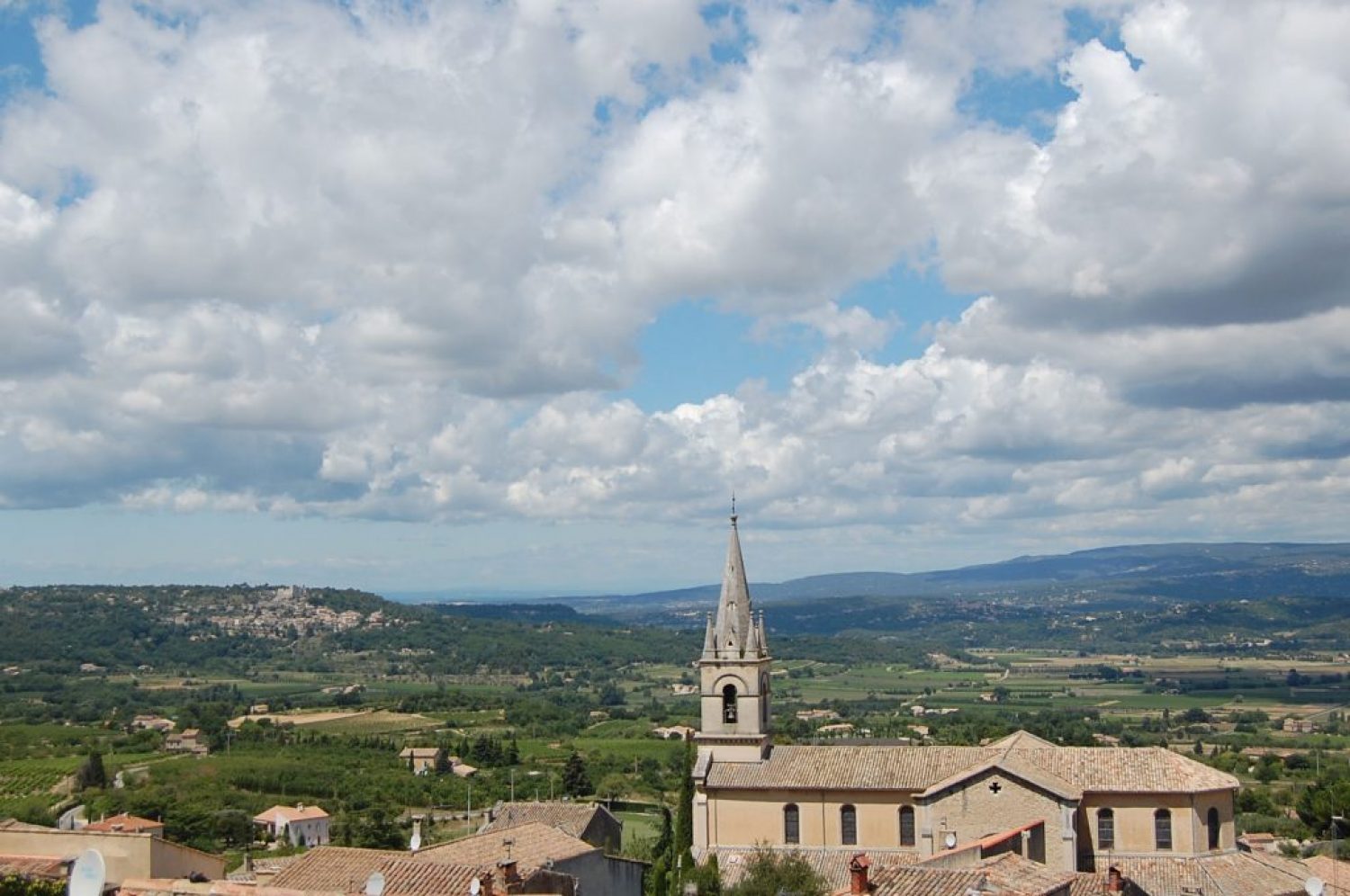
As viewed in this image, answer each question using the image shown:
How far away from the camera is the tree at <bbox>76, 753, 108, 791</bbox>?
95.9m

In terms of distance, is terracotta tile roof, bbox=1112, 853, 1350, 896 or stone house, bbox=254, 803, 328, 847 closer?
terracotta tile roof, bbox=1112, 853, 1350, 896

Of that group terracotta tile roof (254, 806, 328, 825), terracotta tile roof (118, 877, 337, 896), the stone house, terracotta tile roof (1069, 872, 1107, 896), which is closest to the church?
terracotta tile roof (1069, 872, 1107, 896)

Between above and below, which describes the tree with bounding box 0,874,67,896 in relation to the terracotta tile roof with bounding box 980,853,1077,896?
above

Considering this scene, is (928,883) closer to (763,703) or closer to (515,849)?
(515,849)

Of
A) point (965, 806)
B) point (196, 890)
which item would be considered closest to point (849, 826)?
point (965, 806)

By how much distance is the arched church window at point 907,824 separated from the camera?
154ft

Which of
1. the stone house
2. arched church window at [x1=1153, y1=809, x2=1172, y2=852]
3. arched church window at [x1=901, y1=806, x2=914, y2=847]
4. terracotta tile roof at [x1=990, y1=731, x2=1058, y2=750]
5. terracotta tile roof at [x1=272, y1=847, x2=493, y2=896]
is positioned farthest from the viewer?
the stone house

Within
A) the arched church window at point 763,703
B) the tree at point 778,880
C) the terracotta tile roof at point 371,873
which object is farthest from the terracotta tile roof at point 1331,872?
the terracotta tile roof at point 371,873

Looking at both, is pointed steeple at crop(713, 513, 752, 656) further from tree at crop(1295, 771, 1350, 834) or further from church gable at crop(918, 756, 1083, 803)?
tree at crop(1295, 771, 1350, 834)

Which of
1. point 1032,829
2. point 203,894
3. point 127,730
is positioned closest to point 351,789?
point 127,730

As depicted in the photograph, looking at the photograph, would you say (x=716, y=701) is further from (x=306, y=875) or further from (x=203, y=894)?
(x=203, y=894)

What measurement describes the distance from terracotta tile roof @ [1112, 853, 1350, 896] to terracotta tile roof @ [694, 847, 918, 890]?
271 inches

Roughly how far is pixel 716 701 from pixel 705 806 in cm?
432

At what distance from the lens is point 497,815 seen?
2616 inches
